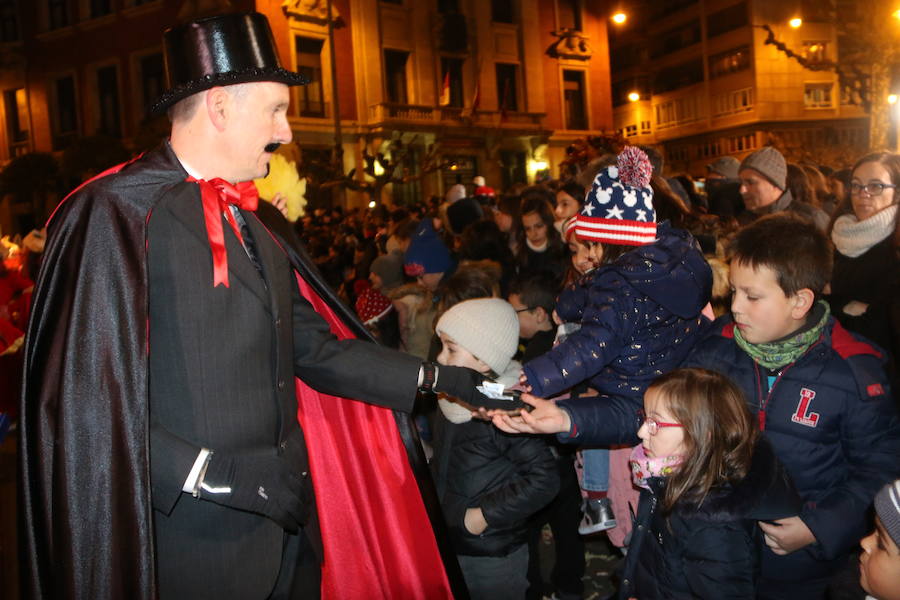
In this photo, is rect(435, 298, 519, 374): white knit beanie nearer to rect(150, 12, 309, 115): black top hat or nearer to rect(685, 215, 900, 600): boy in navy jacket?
rect(685, 215, 900, 600): boy in navy jacket

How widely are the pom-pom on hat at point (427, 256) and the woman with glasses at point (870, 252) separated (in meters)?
2.96

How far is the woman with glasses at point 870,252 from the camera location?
402cm

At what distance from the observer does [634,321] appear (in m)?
2.92

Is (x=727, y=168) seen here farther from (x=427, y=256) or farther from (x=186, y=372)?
(x=186, y=372)

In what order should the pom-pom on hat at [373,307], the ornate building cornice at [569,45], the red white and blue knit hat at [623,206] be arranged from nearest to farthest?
1. the red white and blue knit hat at [623,206]
2. the pom-pom on hat at [373,307]
3. the ornate building cornice at [569,45]

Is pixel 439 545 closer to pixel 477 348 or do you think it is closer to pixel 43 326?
pixel 477 348

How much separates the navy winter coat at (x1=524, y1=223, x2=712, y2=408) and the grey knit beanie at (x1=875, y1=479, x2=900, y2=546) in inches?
42.5

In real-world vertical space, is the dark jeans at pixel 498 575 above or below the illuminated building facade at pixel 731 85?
below

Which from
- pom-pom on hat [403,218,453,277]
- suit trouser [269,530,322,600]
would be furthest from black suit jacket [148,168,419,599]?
pom-pom on hat [403,218,453,277]

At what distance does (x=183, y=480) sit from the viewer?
6.76 feet

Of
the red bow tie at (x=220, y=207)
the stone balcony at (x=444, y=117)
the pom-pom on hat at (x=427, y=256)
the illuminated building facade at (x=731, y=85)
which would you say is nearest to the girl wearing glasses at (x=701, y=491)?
the red bow tie at (x=220, y=207)

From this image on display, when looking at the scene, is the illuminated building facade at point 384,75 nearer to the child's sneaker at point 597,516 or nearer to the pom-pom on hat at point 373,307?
the pom-pom on hat at point 373,307

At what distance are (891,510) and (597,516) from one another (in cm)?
158

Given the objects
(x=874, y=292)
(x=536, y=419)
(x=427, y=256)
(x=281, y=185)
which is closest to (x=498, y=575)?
(x=536, y=419)
